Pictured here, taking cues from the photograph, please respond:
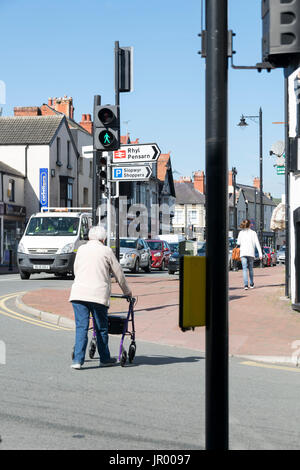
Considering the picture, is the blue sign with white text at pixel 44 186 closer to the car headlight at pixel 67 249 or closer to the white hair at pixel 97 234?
the car headlight at pixel 67 249

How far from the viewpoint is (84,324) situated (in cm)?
763

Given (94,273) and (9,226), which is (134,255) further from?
(94,273)

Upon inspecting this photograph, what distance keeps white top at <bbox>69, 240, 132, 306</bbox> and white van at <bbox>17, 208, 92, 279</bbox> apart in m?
14.6

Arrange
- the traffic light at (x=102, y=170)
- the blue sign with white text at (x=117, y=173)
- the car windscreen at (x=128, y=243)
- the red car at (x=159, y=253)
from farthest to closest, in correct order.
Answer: the red car at (x=159, y=253) → the car windscreen at (x=128, y=243) → the blue sign with white text at (x=117, y=173) → the traffic light at (x=102, y=170)

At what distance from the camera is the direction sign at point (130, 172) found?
14.1 m

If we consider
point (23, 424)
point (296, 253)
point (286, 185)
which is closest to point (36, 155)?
point (286, 185)

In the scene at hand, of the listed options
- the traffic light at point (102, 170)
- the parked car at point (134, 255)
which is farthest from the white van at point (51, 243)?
the traffic light at point (102, 170)

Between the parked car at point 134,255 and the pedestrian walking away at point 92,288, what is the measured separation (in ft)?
68.9

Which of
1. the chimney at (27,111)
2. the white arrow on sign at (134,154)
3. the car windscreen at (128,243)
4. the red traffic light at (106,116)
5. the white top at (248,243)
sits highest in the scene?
the chimney at (27,111)

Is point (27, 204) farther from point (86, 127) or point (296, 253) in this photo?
point (296, 253)

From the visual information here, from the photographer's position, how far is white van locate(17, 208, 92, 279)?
22219mm

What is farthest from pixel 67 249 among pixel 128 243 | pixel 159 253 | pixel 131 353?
pixel 159 253

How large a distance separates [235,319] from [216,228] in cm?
882

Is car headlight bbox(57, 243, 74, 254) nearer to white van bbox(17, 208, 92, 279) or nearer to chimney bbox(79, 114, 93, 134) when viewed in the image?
white van bbox(17, 208, 92, 279)
